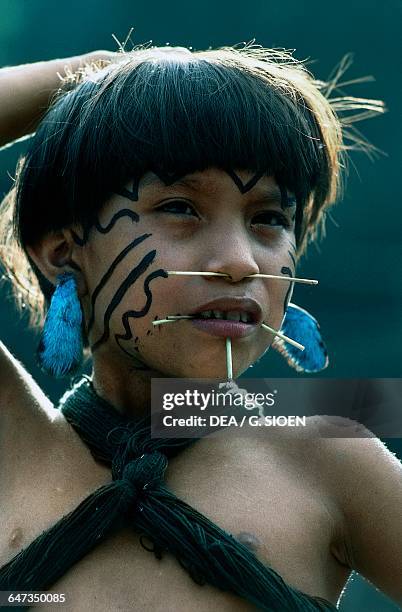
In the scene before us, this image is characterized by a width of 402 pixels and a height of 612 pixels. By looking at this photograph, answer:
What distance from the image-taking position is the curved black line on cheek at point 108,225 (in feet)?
5.43

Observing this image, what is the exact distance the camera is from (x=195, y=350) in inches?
62.7

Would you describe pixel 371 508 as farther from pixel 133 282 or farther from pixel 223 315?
pixel 133 282

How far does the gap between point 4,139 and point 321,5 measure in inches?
84.0

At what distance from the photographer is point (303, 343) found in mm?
1808

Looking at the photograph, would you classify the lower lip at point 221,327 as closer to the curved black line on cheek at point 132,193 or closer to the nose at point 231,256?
the nose at point 231,256

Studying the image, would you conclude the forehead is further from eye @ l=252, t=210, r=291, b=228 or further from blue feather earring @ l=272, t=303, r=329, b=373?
blue feather earring @ l=272, t=303, r=329, b=373

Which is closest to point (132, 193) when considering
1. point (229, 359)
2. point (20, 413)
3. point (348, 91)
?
point (229, 359)

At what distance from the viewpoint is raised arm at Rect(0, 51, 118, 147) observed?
6.22 feet

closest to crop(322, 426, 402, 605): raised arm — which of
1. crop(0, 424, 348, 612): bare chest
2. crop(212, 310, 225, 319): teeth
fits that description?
crop(0, 424, 348, 612): bare chest

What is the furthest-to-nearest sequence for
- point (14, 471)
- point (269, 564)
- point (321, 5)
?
1. point (321, 5)
2. point (14, 471)
3. point (269, 564)

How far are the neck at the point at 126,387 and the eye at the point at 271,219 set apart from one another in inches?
10.5

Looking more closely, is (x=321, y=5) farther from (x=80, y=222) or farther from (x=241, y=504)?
(x=241, y=504)

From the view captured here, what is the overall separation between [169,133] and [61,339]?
334 millimetres

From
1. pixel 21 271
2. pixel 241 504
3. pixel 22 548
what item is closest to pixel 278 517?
pixel 241 504
